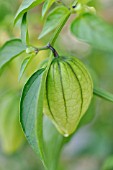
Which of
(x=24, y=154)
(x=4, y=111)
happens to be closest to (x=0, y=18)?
(x=4, y=111)

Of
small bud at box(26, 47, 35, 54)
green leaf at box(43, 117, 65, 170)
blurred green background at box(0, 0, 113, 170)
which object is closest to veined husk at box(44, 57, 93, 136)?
small bud at box(26, 47, 35, 54)

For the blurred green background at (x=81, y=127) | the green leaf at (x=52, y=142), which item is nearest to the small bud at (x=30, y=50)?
the green leaf at (x=52, y=142)

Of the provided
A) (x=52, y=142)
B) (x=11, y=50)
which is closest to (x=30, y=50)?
(x=11, y=50)

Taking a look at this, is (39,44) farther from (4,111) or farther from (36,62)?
(4,111)

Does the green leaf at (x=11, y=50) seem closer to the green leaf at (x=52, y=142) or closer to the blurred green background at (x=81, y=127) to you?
the green leaf at (x=52, y=142)

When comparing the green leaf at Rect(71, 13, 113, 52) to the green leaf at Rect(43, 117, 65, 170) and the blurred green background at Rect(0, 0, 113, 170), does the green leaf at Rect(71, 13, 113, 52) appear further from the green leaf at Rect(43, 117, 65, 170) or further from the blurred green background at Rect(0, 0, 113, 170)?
the blurred green background at Rect(0, 0, 113, 170)

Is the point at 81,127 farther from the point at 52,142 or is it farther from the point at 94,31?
the point at 94,31
